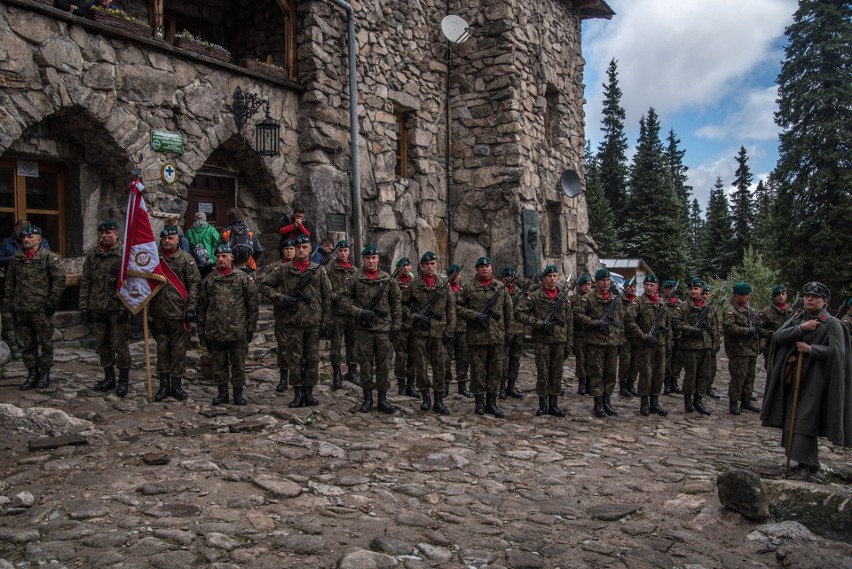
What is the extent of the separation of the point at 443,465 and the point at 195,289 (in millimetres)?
3484

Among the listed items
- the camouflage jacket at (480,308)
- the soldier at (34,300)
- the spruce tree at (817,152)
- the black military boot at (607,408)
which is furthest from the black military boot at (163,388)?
the spruce tree at (817,152)

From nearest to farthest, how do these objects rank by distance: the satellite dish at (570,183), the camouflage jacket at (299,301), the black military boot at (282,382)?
the camouflage jacket at (299,301)
the black military boot at (282,382)
the satellite dish at (570,183)

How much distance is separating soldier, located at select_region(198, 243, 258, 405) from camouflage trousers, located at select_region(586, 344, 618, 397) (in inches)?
159

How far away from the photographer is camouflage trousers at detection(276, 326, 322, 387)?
23.7 ft

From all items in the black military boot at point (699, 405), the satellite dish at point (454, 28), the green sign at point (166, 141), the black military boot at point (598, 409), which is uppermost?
the satellite dish at point (454, 28)

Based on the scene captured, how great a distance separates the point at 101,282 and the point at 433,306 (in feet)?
12.1

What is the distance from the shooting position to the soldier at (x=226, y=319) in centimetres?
705

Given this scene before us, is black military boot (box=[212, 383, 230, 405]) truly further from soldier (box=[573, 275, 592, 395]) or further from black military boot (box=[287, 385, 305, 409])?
soldier (box=[573, 275, 592, 395])

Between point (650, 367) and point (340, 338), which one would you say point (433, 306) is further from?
point (650, 367)

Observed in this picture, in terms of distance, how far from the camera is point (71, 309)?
8906 mm

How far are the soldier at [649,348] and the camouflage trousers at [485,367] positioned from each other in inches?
77.5

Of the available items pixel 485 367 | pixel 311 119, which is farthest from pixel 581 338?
pixel 311 119

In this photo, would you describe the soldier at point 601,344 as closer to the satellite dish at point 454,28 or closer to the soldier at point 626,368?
the soldier at point 626,368

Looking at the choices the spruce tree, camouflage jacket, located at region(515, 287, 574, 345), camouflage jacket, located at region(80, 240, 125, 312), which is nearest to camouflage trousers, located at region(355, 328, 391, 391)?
camouflage jacket, located at region(515, 287, 574, 345)
